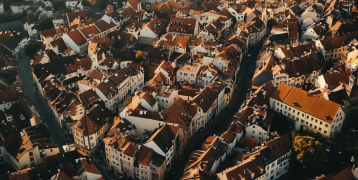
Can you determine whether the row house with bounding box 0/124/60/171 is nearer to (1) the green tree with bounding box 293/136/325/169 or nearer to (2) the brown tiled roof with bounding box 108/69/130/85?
(2) the brown tiled roof with bounding box 108/69/130/85

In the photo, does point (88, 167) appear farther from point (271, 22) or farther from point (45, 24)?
point (45, 24)

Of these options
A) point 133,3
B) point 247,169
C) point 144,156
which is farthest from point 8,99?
point 133,3

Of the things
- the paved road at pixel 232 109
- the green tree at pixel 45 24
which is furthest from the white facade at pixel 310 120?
the green tree at pixel 45 24

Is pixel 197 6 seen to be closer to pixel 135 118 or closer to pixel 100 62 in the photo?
pixel 100 62

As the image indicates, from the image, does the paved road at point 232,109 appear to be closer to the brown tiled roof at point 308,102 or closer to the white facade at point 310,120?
the white facade at point 310,120

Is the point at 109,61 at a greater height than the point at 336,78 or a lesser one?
lesser

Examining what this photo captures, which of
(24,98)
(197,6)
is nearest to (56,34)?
(24,98)
